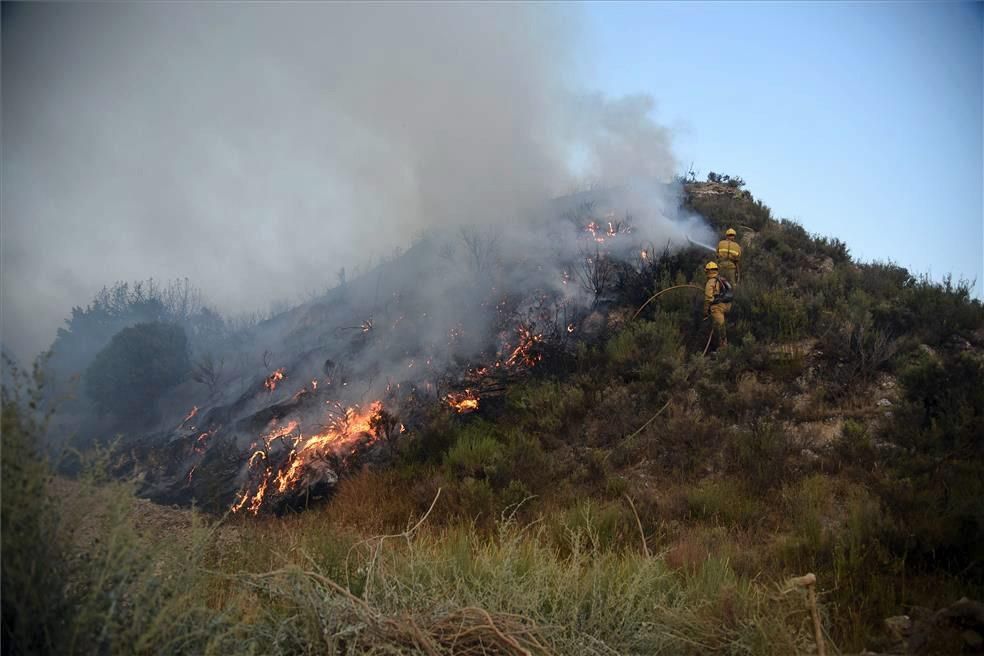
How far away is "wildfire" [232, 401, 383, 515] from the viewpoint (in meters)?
8.84

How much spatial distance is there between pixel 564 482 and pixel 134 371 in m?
10.3

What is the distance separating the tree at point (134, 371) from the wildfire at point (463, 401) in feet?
23.6

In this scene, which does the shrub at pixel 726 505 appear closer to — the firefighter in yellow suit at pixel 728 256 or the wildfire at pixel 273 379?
the firefighter in yellow suit at pixel 728 256

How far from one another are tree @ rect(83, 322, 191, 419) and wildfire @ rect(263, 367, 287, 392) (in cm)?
351

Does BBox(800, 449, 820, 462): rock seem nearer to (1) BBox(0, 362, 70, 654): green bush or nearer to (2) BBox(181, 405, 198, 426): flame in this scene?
(1) BBox(0, 362, 70, 654): green bush

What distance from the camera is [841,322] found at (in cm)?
1066

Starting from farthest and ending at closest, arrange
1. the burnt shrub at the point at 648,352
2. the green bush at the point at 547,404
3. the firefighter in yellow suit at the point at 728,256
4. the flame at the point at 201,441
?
the firefighter in yellow suit at the point at 728,256
the flame at the point at 201,441
the burnt shrub at the point at 648,352
the green bush at the point at 547,404

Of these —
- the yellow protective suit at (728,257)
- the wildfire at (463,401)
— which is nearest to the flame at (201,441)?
the wildfire at (463,401)

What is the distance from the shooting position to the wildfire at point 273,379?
11523 mm

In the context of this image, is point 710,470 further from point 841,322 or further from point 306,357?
point 306,357

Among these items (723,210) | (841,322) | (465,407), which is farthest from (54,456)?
(723,210)

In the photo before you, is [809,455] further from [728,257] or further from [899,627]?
[728,257]

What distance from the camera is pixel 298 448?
9.44 metres

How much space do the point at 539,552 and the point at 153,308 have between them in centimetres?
1670
